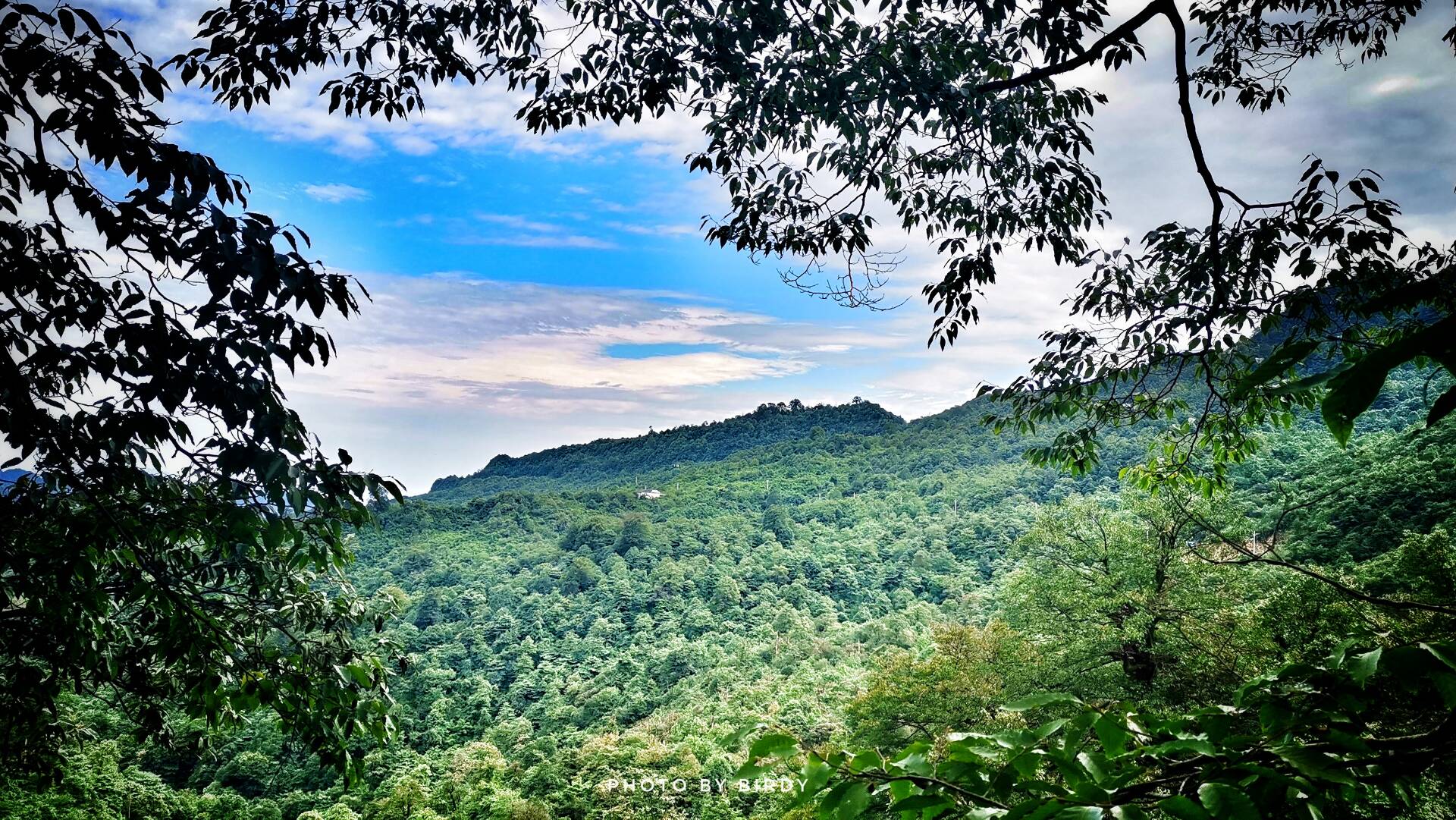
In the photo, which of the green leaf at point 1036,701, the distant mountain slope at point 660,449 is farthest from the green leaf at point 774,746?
the distant mountain slope at point 660,449

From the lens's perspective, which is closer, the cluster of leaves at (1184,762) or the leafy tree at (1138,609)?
the cluster of leaves at (1184,762)

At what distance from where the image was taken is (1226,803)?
0.70 m

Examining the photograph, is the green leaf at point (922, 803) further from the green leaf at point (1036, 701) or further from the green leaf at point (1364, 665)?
the green leaf at point (1364, 665)

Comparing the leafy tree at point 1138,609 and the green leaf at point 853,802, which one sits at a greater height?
the green leaf at point 853,802

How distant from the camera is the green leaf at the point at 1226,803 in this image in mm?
677

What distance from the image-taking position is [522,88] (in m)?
3.32

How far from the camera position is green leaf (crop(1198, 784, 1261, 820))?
68 centimetres

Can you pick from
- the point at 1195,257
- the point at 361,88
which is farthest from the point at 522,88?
the point at 1195,257

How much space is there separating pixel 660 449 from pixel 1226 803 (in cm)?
7973

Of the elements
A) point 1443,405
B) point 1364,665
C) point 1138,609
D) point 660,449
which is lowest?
point 1138,609

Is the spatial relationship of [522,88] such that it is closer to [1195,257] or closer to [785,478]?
[1195,257]

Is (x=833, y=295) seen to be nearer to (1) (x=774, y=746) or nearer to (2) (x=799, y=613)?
(1) (x=774, y=746)

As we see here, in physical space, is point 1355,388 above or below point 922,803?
above

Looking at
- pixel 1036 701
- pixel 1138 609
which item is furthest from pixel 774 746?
pixel 1138 609
